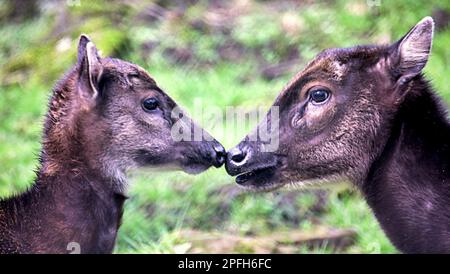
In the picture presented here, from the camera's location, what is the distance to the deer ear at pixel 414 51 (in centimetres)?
527

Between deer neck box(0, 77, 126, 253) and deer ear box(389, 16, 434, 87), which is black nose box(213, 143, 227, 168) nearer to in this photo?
deer neck box(0, 77, 126, 253)

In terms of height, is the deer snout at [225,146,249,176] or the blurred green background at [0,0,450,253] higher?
the blurred green background at [0,0,450,253]

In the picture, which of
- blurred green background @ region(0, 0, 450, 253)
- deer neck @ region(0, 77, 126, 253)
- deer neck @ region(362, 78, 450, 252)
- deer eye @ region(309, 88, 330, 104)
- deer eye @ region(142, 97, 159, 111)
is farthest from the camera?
blurred green background @ region(0, 0, 450, 253)

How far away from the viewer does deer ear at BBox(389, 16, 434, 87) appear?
5.27 m

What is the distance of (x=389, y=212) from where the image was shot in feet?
17.2

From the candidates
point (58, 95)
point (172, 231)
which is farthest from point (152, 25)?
point (58, 95)

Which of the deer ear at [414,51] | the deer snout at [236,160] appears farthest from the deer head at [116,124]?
the deer ear at [414,51]

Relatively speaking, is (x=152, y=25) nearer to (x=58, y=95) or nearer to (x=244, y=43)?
(x=244, y=43)

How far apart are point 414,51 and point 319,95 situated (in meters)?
0.66

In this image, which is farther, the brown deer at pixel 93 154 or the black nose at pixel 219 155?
the black nose at pixel 219 155

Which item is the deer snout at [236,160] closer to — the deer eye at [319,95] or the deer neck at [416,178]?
the deer eye at [319,95]

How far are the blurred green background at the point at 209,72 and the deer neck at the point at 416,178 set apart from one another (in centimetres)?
211

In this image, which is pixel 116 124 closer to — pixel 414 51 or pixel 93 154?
pixel 93 154

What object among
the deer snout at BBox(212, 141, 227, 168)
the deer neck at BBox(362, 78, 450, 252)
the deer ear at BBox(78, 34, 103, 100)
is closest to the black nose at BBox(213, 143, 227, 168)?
the deer snout at BBox(212, 141, 227, 168)
